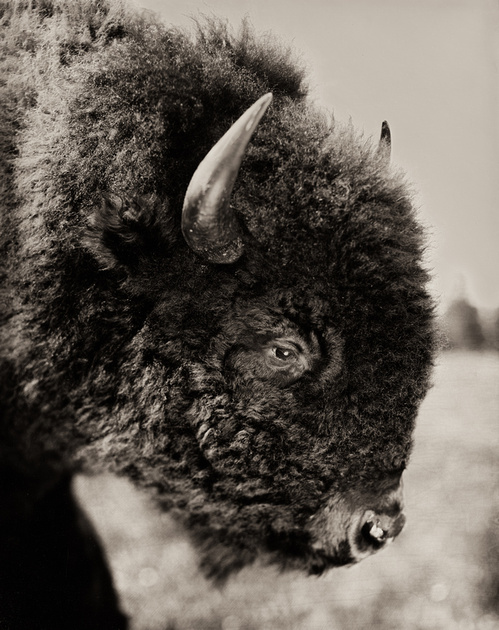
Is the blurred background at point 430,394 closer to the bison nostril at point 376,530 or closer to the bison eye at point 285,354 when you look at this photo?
the bison nostril at point 376,530

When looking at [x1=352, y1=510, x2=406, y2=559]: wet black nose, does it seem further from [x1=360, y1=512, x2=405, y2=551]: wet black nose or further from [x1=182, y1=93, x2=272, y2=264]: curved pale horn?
[x1=182, y1=93, x2=272, y2=264]: curved pale horn

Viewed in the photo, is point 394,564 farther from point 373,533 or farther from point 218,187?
point 218,187

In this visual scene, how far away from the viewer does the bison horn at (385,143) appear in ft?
3.80

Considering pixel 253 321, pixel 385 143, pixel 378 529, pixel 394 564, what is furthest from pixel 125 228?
pixel 394 564

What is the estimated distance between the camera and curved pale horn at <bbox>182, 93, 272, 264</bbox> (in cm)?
88

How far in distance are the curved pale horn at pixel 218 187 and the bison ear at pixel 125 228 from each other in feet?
0.45

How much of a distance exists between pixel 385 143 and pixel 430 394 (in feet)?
2.17

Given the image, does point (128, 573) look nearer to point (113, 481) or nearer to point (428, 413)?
point (113, 481)

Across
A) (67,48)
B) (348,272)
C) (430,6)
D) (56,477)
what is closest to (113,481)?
(56,477)

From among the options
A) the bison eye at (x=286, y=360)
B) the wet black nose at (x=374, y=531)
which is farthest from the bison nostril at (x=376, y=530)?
the bison eye at (x=286, y=360)

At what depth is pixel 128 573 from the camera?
1195 mm

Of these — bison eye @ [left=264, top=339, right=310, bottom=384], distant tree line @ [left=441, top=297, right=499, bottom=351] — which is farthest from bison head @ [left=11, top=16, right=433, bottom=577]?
distant tree line @ [left=441, top=297, right=499, bottom=351]

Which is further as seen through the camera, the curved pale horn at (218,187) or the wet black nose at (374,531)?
the wet black nose at (374,531)

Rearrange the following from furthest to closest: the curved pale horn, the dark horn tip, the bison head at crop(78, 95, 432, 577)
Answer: the dark horn tip → the bison head at crop(78, 95, 432, 577) → the curved pale horn
